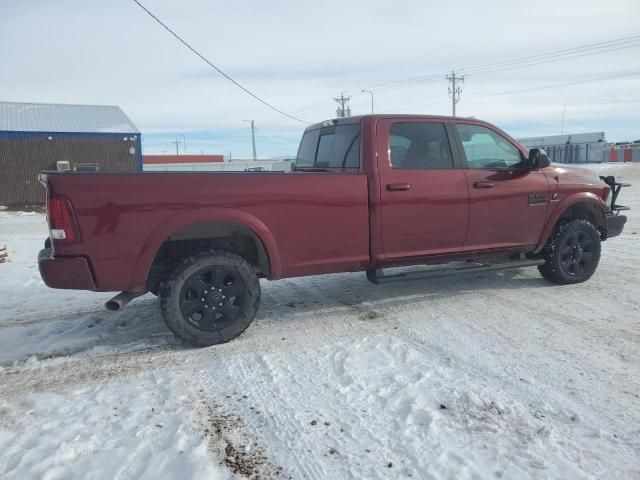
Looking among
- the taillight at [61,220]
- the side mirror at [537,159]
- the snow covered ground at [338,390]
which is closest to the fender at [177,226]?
the taillight at [61,220]

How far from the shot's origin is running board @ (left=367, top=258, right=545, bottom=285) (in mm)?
4805

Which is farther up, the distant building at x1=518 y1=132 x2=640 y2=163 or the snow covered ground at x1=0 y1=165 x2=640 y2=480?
the distant building at x1=518 y1=132 x2=640 y2=163

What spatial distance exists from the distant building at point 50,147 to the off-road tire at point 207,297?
18406 millimetres

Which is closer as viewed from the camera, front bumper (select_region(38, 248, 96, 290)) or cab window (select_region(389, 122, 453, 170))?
front bumper (select_region(38, 248, 96, 290))

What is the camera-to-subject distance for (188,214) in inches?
155

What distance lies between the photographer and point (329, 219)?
4.45 meters

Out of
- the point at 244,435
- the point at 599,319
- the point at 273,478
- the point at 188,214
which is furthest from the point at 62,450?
the point at 599,319

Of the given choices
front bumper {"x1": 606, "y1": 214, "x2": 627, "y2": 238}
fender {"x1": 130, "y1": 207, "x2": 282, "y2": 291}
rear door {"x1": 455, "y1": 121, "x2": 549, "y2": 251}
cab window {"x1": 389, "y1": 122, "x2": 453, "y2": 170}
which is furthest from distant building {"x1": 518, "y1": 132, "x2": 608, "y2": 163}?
fender {"x1": 130, "y1": 207, "x2": 282, "y2": 291}

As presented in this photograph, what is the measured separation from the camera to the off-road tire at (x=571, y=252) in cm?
571

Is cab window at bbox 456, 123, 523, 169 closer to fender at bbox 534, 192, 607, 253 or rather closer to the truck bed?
fender at bbox 534, 192, 607, 253

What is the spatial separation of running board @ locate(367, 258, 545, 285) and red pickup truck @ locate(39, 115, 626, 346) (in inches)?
0.8

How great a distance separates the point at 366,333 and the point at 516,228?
2.23 meters

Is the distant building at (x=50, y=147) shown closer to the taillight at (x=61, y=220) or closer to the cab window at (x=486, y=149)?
the taillight at (x=61, y=220)

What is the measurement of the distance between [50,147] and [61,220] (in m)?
20.9
